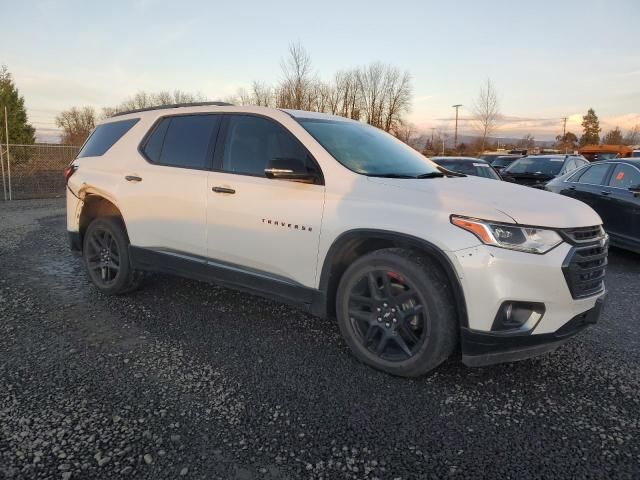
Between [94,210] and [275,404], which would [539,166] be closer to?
[94,210]

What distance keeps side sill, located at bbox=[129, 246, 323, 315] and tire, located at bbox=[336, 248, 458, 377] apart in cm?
29

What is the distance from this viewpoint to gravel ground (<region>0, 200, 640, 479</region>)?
219cm

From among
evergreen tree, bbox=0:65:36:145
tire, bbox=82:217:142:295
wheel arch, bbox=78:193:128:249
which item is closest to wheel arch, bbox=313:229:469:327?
tire, bbox=82:217:142:295

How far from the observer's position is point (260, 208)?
3.47m

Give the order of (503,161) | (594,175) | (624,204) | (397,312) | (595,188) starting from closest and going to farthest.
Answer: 1. (397,312)
2. (624,204)
3. (595,188)
4. (594,175)
5. (503,161)

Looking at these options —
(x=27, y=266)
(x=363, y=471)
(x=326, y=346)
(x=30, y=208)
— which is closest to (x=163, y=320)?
(x=326, y=346)

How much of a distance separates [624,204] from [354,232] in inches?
214

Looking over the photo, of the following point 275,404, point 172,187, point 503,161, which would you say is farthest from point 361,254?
point 503,161

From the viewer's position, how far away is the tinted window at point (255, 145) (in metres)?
3.53

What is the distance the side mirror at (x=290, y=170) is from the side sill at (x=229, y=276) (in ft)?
2.50

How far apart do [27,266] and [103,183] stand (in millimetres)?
2232

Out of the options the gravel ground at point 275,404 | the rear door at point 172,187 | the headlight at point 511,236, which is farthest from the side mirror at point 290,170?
the gravel ground at point 275,404

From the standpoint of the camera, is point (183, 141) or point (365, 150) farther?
point (183, 141)

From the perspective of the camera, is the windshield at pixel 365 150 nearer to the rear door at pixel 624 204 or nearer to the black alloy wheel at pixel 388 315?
the black alloy wheel at pixel 388 315
